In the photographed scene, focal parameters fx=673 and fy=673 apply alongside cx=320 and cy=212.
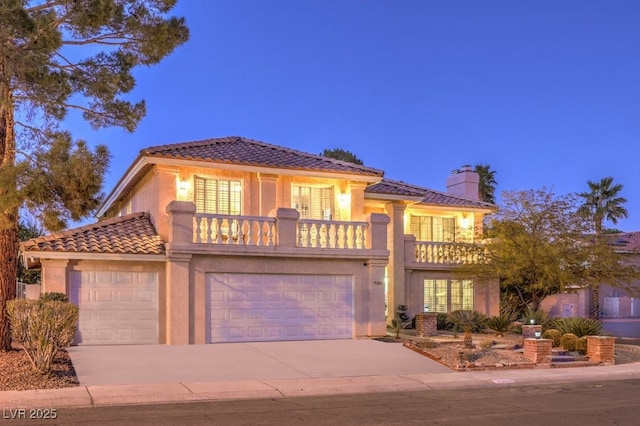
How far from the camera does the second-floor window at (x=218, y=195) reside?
21.8 meters

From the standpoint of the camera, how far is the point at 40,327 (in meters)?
13.7

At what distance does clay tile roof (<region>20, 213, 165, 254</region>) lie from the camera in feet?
59.7

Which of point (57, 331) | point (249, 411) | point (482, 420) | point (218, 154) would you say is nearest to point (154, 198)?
point (218, 154)

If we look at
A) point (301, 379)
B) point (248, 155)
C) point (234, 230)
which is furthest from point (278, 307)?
point (301, 379)

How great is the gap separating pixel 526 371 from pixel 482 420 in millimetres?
6755

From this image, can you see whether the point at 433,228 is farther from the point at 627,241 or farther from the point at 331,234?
the point at 627,241

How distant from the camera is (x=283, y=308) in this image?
2031 centimetres

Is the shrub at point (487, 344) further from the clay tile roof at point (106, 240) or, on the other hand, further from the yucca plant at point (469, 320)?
the clay tile roof at point (106, 240)

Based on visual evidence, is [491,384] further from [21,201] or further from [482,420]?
[21,201]

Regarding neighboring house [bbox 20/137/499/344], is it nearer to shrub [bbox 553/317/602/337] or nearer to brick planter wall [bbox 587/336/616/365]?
shrub [bbox 553/317/602/337]

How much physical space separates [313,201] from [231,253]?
497cm

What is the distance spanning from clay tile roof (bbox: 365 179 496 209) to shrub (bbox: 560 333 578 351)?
7.72m

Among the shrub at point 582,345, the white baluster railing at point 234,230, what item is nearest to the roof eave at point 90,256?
the white baluster railing at point 234,230

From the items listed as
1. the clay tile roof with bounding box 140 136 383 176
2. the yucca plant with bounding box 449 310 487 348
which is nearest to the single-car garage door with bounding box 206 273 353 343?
the clay tile roof with bounding box 140 136 383 176
